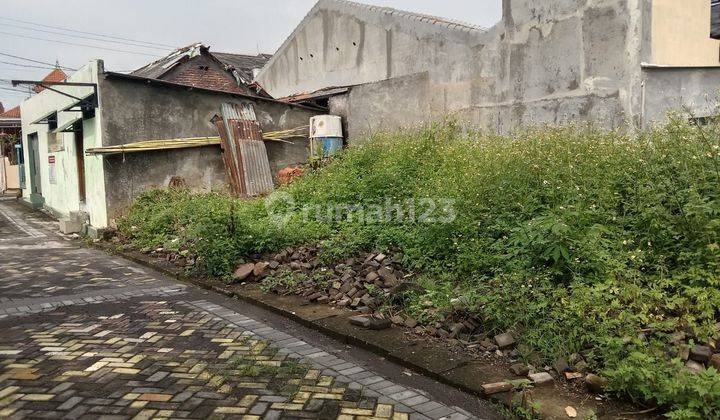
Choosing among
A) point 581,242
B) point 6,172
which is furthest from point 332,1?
point 6,172

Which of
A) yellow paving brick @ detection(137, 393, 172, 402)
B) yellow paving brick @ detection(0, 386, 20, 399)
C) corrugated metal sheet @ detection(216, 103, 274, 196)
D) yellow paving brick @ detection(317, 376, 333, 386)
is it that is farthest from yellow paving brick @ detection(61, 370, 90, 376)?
corrugated metal sheet @ detection(216, 103, 274, 196)

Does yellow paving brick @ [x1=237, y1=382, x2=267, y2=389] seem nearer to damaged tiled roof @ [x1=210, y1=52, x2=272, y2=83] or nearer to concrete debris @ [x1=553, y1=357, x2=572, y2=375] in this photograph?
concrete debris @ [x1=553, y1=357, x2=572, y2=375]

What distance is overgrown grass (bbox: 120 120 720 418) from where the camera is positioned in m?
3.67

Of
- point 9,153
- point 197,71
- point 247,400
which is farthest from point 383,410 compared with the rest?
point 9,153

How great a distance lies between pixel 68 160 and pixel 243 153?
5.10 metres

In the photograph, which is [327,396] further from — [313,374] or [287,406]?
[313,374]

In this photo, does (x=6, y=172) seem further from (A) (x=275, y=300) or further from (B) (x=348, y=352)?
(B) (x=348, y=352)

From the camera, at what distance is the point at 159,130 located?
447 inches

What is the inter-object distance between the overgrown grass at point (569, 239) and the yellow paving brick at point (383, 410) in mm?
1208

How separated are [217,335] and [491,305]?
8.15ft

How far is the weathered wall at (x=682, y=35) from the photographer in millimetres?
8445

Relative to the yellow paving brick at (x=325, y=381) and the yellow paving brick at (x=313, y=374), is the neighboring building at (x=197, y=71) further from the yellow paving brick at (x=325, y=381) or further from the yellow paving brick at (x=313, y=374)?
the yellow paving brick at (x=325, y=381)

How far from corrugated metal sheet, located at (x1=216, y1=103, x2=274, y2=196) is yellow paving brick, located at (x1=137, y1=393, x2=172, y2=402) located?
837cm

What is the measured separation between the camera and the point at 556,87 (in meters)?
9.24
